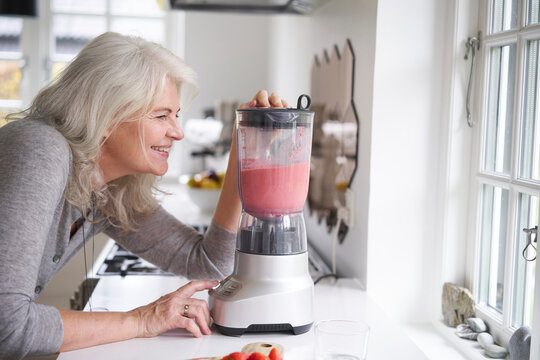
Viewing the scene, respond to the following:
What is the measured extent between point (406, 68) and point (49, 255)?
983 mm

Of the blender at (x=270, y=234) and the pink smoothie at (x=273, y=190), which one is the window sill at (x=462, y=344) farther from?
the pink smoothie at (x=273, y=190)

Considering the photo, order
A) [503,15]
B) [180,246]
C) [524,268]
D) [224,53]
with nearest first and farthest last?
[524,268], [503,15], [180,246], [224,53]

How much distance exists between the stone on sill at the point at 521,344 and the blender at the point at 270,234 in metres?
0.40

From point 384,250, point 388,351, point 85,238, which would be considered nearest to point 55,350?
point 85,238

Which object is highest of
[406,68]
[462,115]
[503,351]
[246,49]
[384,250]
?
[246,49]

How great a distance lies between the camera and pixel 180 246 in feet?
5.59

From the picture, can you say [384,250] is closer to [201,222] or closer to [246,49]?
[201,222]

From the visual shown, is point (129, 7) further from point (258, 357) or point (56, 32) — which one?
point (258, 357)

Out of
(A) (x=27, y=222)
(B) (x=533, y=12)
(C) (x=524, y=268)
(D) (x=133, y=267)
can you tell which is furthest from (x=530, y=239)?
(D) (x=133, y=267)

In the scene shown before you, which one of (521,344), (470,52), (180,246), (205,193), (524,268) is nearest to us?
(521,344)

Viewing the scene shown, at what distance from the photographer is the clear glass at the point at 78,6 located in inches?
186

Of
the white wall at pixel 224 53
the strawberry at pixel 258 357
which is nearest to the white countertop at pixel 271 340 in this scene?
the strawberry at pixel 258 357

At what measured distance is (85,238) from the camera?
1.57m

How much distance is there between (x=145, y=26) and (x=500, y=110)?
3.74 metres
